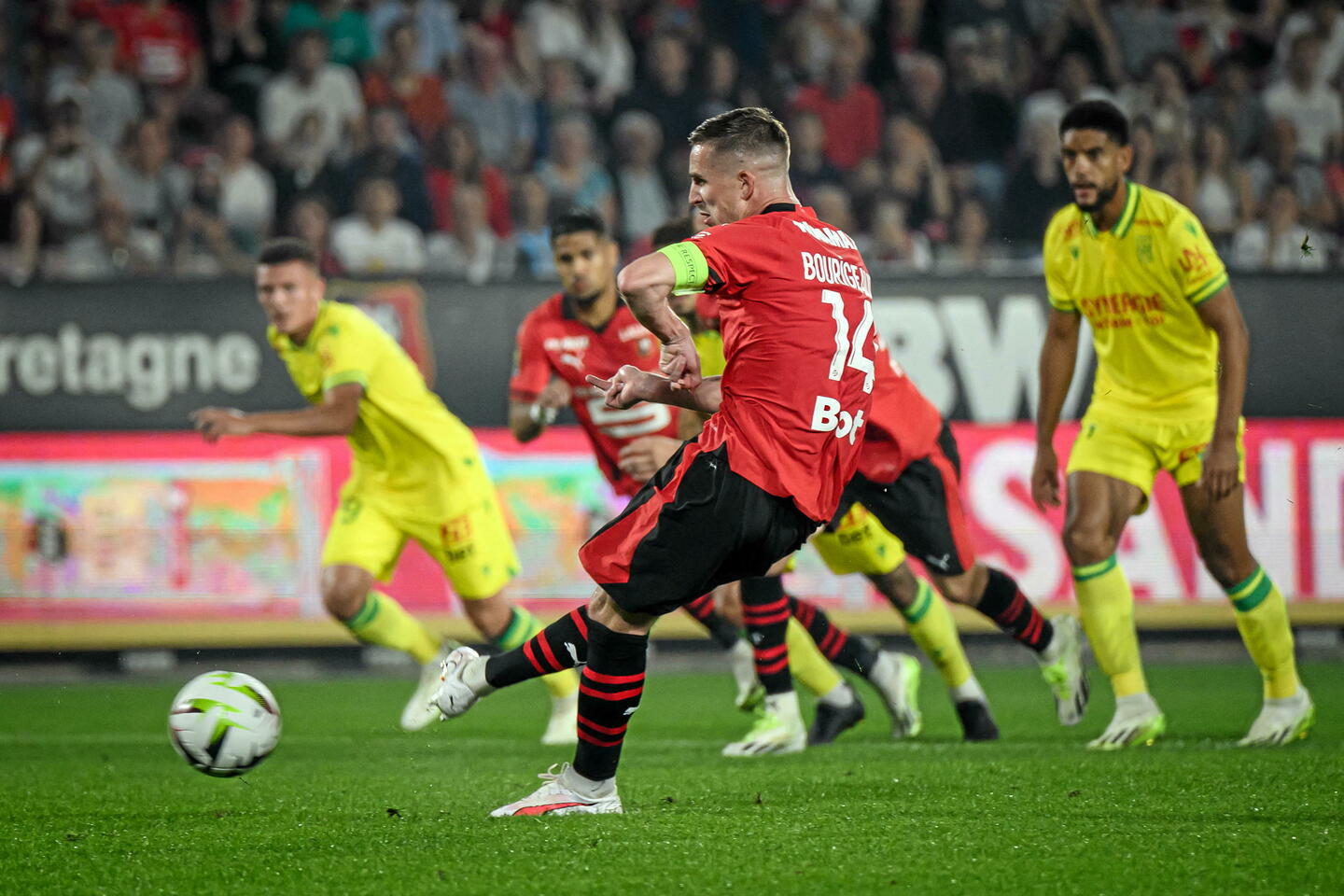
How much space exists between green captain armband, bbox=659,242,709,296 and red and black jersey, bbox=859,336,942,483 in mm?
2412

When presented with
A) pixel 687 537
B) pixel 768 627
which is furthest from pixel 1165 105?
pixel 687 537

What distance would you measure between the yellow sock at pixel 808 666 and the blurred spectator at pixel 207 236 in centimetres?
648

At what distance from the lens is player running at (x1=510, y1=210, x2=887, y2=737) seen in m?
7.35

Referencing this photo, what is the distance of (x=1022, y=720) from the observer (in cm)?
780

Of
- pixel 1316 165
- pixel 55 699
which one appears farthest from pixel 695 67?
pixel 55 699

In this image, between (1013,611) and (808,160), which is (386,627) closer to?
(1013,611)

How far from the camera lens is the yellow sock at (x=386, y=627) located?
7465 millimetres

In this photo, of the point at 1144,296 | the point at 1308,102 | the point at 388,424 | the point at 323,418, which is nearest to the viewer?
the point at 1144,296

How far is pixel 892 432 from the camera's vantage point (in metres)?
6.53

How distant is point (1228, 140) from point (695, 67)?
4350 mm

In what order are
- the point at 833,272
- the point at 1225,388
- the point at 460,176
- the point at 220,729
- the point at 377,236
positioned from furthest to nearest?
the point at 460,176 → the point at 377,236 → the point at 1225,388 → the point at 220,729 → the point at 833,272

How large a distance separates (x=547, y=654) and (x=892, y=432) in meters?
2.30

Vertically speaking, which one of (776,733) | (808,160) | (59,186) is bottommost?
(776,733)

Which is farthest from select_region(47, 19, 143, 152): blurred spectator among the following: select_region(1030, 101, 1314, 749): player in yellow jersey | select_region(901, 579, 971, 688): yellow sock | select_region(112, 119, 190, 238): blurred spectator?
select_region(1030, 101, 1314, 749): player in yellow jersey
